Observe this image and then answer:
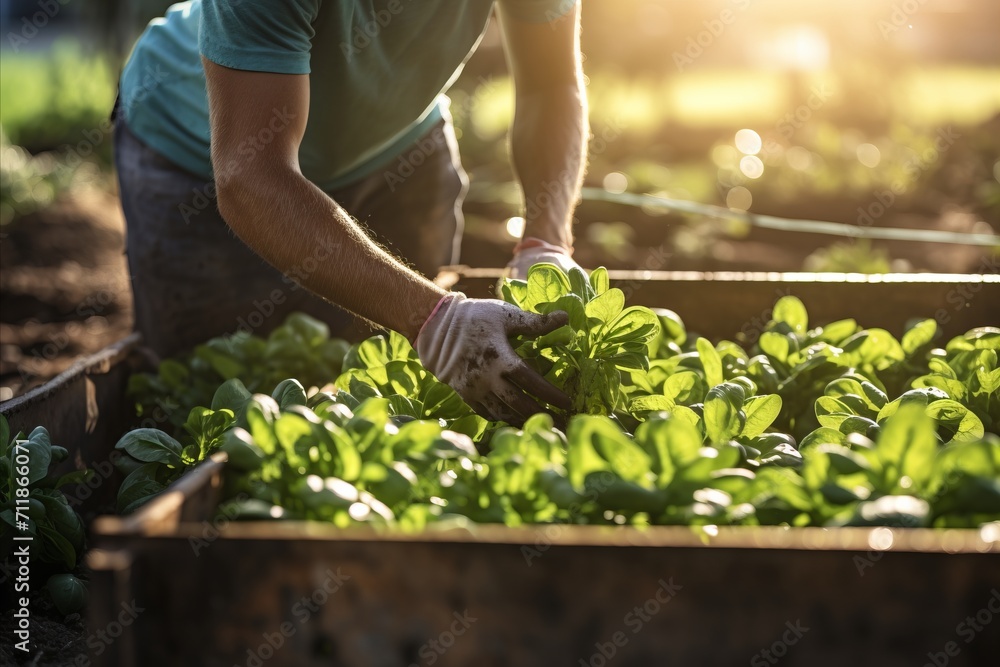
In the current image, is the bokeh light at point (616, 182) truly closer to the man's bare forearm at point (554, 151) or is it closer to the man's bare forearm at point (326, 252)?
the man's bare forearm at point (554, 151)

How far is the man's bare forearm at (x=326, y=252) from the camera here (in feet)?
4.89

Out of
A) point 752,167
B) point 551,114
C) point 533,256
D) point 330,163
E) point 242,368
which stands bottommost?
point 752,167

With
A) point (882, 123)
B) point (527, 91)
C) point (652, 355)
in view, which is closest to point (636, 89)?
point (882, 123)

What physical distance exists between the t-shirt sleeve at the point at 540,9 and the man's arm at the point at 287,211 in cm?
90

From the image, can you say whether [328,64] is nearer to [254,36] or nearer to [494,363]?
[254,36]

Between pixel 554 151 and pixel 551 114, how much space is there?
A: 0.10 metres

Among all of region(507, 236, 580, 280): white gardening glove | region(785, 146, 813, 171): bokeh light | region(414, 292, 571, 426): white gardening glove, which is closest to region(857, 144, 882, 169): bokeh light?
region(785, 146, 813, 171): bokeh light

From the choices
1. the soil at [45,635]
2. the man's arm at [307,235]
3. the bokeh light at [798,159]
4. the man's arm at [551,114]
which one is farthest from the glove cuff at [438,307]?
the bokeh light at [798,159]

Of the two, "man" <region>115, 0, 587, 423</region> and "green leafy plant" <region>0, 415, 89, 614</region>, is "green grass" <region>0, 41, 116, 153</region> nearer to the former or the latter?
"man" <region>115, 0, 587, 423</region>

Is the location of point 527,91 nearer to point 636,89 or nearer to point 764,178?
point 764,178

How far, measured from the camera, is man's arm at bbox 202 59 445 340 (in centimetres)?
149

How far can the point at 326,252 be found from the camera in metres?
1.49

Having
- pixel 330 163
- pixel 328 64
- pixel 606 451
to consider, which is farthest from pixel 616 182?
pixel 606 451

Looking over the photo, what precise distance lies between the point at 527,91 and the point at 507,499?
5.72 ft
